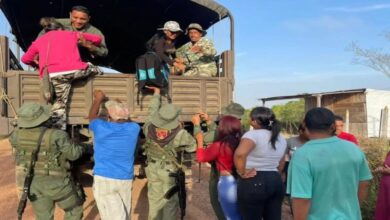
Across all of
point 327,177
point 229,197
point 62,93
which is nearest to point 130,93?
point 62,93

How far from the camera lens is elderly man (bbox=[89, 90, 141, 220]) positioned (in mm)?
3924

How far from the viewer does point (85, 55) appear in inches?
250

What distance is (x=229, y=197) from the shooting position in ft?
12.7

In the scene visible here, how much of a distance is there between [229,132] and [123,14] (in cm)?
455

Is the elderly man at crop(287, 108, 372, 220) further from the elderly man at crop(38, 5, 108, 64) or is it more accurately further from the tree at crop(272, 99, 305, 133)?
the tree at crop(272, 99, 305, 133)

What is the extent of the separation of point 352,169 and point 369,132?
16705mm

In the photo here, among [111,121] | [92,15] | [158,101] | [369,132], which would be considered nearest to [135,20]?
[92,15]

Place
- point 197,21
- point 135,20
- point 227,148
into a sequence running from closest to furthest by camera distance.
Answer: point 227,148 < point 197,21 < point 135,20

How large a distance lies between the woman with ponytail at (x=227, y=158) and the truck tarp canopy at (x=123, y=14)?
8.84ft

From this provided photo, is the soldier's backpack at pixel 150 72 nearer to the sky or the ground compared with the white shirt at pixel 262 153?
nearer to the sky

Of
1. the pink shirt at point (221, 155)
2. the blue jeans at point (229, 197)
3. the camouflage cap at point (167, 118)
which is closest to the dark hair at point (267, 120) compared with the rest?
the pink shirt at point (221, 155)

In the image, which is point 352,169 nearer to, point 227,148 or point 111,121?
point 227,148

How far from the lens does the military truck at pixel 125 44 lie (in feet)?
16.6

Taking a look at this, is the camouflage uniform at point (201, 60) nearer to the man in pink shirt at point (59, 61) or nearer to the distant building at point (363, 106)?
the man in pink shirt at point (59, 61)
